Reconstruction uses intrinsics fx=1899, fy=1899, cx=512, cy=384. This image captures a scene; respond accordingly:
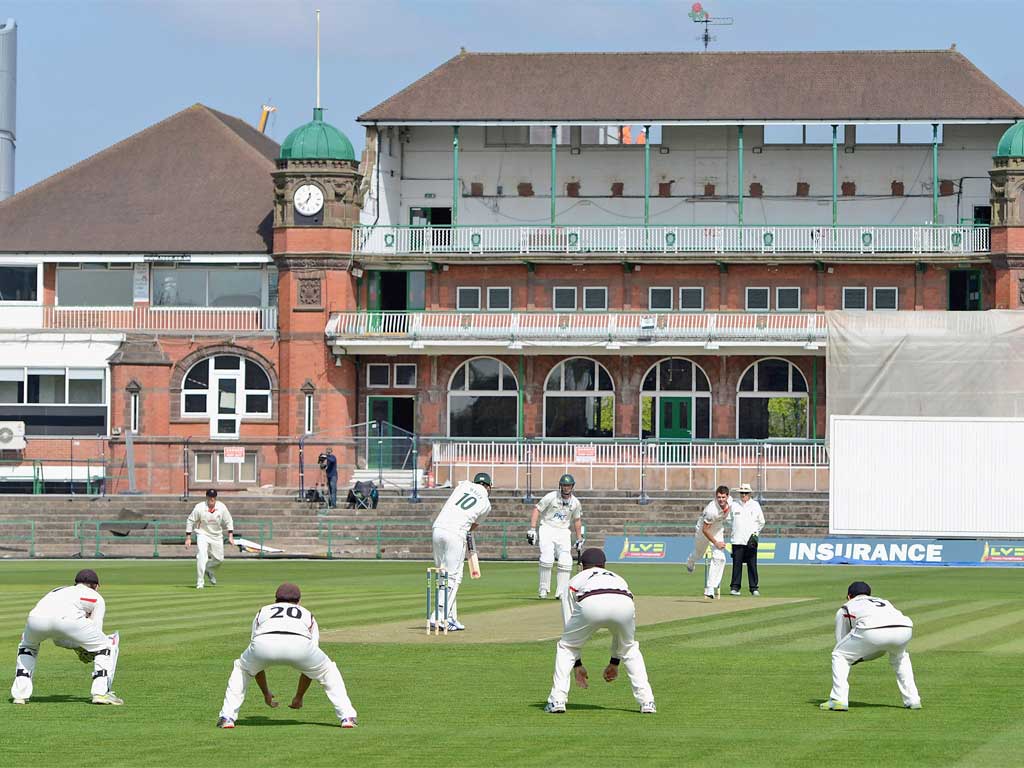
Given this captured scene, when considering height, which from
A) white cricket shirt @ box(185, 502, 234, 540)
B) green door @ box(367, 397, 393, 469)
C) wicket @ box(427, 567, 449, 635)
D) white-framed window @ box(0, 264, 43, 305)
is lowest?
wicket @ box(427, 567, 449, 635)

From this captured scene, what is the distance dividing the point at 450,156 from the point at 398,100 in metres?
2.75

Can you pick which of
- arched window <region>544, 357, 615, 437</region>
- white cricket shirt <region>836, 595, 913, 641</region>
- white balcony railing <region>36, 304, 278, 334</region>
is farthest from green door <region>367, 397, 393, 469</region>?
white cricket shirt <region>836, 595, 913, 641</region>

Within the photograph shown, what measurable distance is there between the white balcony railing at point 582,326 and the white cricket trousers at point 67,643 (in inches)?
1578

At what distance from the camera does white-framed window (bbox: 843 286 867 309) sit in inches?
2253

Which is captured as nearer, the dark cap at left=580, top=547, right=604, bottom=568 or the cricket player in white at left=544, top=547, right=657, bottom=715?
the cricket player in white at left=544, top=547, right=657, bottom=715

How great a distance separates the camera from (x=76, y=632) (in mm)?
15391

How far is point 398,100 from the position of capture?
60.4 m

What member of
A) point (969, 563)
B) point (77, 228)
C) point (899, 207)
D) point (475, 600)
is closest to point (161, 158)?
point (77, 228)

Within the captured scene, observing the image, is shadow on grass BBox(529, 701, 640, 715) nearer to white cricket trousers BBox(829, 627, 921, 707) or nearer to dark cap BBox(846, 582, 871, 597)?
white cricket trousers BBox(829, 627, 921, 707)

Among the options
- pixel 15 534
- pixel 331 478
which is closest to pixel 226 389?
pixel 331 478

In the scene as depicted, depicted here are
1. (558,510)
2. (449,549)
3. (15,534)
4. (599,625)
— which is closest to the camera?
(599,625)

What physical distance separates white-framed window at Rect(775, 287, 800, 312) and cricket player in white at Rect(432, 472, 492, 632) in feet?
120

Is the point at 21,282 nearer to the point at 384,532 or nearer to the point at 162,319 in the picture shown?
the point at 162,319

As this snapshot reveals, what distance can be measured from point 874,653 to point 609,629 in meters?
2.21
